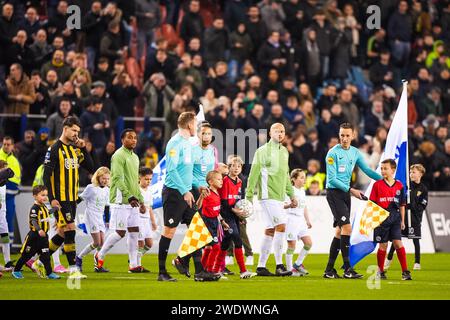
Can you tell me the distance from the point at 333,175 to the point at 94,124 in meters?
8.39

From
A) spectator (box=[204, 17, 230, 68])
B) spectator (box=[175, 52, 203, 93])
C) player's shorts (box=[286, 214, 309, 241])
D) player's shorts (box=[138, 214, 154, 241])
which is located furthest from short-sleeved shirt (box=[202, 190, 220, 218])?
spectator (box=[204, 17, 230, 68])

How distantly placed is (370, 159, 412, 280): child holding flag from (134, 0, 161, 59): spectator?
11.9m

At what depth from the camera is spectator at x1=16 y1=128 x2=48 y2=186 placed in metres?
23.3

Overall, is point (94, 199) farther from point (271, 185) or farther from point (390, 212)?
point (390, 212)

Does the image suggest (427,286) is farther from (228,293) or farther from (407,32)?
(407,32)

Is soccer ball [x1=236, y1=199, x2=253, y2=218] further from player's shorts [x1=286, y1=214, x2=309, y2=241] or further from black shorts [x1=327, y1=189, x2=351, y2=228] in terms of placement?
player's shorts [x1=286, y1=214, x2=309, y2=241]

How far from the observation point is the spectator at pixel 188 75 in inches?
1050

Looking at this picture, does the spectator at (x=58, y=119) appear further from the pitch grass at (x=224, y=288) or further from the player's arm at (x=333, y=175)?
the player's arm at (x=333, y=175)

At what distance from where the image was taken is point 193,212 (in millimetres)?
15836

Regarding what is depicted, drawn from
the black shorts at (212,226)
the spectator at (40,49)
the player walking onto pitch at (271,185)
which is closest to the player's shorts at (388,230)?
the player walking onto pitch at (271,185)

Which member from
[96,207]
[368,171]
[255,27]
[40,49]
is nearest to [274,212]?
[368,171]

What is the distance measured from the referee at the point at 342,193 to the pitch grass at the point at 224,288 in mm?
368

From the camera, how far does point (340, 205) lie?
56.1 ft

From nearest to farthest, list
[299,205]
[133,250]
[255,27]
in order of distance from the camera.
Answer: [133,250] < [299,205] < [255,27]
